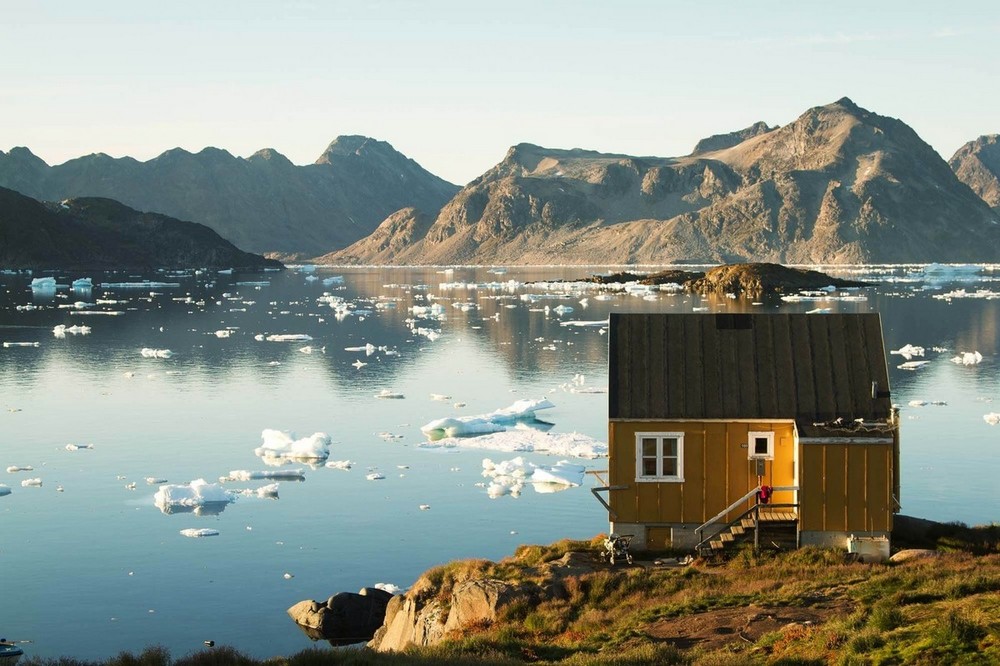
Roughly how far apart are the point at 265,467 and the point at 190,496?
555 centimetres

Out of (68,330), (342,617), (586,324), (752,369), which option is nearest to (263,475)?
(342,617)

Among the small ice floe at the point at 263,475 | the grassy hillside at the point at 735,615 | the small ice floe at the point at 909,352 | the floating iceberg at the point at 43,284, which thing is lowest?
the small ice floe at the point at 263,475

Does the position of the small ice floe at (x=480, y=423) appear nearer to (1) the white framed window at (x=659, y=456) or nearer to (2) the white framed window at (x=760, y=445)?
(1) the white framed window at (x=659, y=456)

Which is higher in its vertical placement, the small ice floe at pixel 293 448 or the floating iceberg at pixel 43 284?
the floating iceberg at pixel 43 284

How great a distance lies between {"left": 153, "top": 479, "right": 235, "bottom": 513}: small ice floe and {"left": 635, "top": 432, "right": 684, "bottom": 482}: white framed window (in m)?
13.7

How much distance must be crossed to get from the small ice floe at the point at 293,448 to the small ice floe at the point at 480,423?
478 cm

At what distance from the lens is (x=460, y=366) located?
69000 millimetres

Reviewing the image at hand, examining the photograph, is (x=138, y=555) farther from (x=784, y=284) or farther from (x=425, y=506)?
(x=784, y=284)

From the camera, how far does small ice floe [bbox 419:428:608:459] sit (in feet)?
133

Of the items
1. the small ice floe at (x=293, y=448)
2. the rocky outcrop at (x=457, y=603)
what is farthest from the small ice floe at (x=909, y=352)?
the rocky outcrop at (x=457, y=603)

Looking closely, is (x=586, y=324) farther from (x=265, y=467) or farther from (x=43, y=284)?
(x=43, y=284)

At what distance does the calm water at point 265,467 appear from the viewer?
26609 millimetres

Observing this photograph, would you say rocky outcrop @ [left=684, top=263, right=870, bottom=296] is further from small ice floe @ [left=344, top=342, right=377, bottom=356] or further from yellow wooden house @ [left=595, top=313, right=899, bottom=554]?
yellow wooden house @ [left=595, top=313, right=899, bottom=554]

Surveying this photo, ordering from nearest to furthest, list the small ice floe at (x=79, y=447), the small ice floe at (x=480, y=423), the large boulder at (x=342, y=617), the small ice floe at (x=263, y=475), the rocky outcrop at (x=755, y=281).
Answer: the large boulder at (x=342, y=617)
the small ice floe at (x=263, y=475)
the small ice floe at (x=79, y=447)
the small ice floe at (x=480, y=423)
the rocky outcrop at (x=755, y=281)
